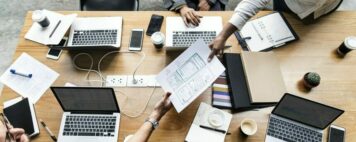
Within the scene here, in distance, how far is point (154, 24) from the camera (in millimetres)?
1579

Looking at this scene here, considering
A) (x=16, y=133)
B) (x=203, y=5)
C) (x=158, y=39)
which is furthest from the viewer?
(x=203, y=5)

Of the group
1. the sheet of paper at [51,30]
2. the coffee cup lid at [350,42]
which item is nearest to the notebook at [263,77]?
the coffee cup lid at [350,42]

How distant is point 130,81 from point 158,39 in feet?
0.83

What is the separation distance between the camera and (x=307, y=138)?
1.27 m

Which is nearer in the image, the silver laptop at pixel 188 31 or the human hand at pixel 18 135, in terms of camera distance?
the human hand at pixel 18 135

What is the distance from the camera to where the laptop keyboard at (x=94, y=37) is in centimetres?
151

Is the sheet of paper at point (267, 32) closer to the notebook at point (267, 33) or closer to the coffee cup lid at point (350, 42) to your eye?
the notebook at point (267, 33)

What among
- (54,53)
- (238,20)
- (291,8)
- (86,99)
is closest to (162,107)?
(86,99)

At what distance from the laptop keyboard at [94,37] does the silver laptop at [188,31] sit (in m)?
0.29

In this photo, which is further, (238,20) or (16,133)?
(238,20)

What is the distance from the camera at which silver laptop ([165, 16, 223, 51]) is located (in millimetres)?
1500

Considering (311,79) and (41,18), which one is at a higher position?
(41,18)

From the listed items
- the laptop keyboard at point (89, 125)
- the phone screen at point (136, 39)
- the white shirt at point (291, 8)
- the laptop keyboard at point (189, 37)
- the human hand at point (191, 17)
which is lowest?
the laptop keyboard at point (89, 125)

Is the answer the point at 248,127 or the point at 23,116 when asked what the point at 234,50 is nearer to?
the point at 248,127
